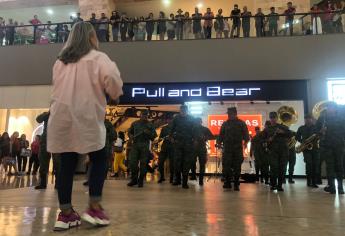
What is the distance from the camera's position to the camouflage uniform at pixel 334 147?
6594 millimetres

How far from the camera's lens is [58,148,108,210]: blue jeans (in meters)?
2.74

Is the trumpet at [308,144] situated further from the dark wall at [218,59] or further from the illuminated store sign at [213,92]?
the dark wall at [218,59]

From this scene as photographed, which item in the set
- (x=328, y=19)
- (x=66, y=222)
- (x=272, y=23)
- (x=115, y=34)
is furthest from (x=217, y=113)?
(x=66, y=222)

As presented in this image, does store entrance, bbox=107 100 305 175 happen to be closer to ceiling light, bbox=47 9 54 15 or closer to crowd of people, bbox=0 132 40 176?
crowd of people, bbox=0 132 40 176

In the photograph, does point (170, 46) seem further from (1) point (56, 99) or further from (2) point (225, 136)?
(1) point (56, 99)

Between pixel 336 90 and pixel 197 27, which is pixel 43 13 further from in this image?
pixel 336 90

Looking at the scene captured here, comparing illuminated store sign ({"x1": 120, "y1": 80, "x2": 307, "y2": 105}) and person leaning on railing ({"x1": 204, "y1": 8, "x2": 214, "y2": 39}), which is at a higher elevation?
person leaning on railing ({"x1": 204, "y1": 8, "x2": 214, "y2": 39})

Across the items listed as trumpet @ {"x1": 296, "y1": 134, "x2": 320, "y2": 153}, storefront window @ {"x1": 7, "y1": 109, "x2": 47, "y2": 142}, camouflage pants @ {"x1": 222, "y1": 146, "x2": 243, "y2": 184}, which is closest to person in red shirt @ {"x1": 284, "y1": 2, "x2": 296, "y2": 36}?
trumpet @ {"x1": 296, "y1": 134, "x2": 320, "y2": 153}

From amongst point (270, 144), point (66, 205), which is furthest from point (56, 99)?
point (270, 144)

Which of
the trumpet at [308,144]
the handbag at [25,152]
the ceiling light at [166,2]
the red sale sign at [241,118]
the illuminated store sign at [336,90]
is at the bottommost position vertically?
the handbag at [25,152]

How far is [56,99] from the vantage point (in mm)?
2730

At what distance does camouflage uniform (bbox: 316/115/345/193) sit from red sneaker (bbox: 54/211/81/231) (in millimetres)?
5128

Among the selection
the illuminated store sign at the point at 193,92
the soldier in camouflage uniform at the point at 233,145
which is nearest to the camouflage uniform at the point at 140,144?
the soldier in camouflage uniform at the point at 233,145

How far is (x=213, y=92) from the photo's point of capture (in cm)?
1300
